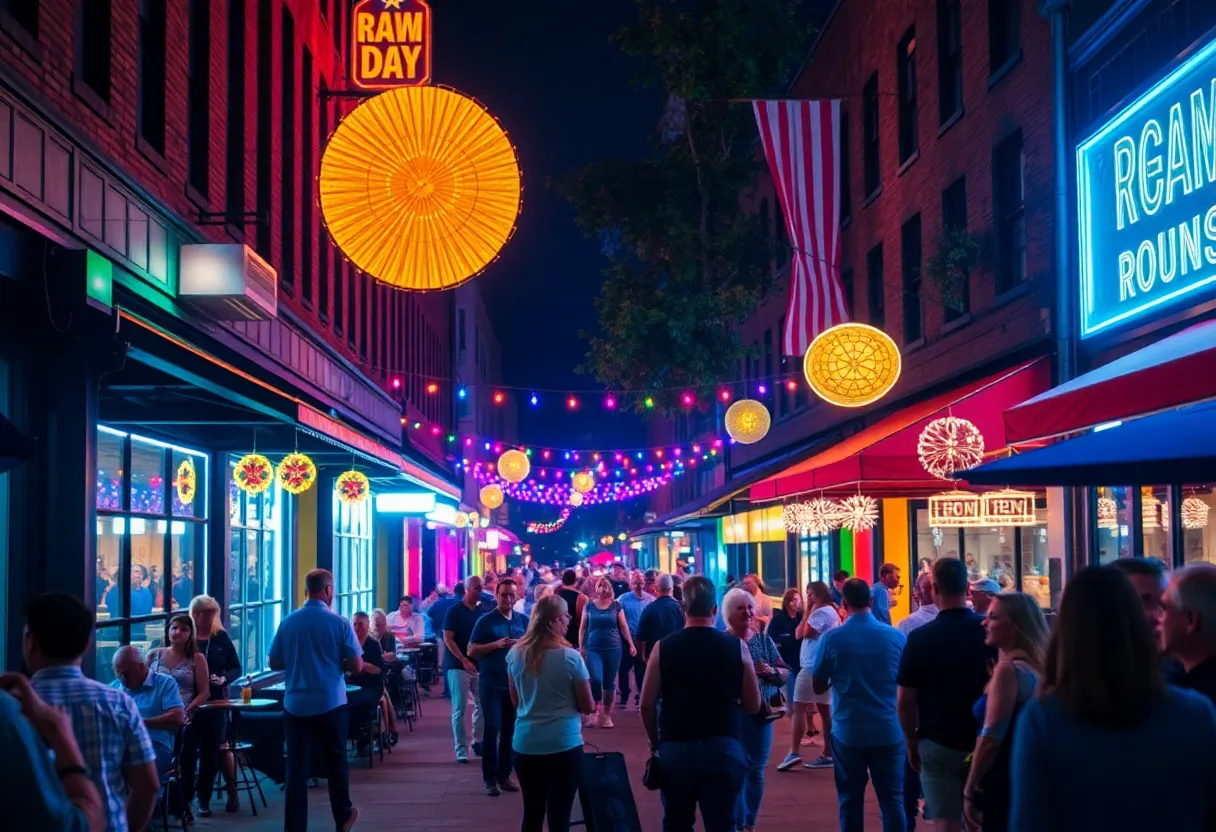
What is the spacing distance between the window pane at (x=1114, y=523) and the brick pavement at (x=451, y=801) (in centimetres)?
383

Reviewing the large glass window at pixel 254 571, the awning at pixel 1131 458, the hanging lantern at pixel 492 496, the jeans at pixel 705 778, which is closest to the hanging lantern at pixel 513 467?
the hanging lantern at pixel 492 496

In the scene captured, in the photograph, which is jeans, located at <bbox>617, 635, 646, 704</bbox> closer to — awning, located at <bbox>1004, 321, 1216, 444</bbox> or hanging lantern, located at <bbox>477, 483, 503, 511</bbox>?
awning, located at <bbox>1004, 321, 1216, 444</bbox>

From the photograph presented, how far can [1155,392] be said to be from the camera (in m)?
8.23

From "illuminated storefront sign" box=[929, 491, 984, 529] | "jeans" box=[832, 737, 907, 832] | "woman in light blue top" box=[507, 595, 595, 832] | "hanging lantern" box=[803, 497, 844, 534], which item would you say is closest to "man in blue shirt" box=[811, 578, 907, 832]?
"jeans" box=[832, 737, 907, 832]

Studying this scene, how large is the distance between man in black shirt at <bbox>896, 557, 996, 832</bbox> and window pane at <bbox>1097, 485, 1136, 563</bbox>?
6556 mm

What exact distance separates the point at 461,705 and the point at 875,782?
7361 millimetres

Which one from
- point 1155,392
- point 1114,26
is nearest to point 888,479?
point 1114,26

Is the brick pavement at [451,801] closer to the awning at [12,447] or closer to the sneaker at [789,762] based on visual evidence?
the sneaker at [789,762]

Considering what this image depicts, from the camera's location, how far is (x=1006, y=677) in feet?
20.6

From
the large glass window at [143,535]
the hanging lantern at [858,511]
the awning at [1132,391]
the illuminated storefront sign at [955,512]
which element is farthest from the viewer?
the hanging lantern at [858,511]

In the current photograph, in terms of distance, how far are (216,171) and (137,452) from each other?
11.2 feet

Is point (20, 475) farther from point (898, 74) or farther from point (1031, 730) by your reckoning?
point (898, 74)

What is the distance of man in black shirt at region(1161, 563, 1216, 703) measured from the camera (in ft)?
14.8

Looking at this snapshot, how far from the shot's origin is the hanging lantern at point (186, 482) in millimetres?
15742
